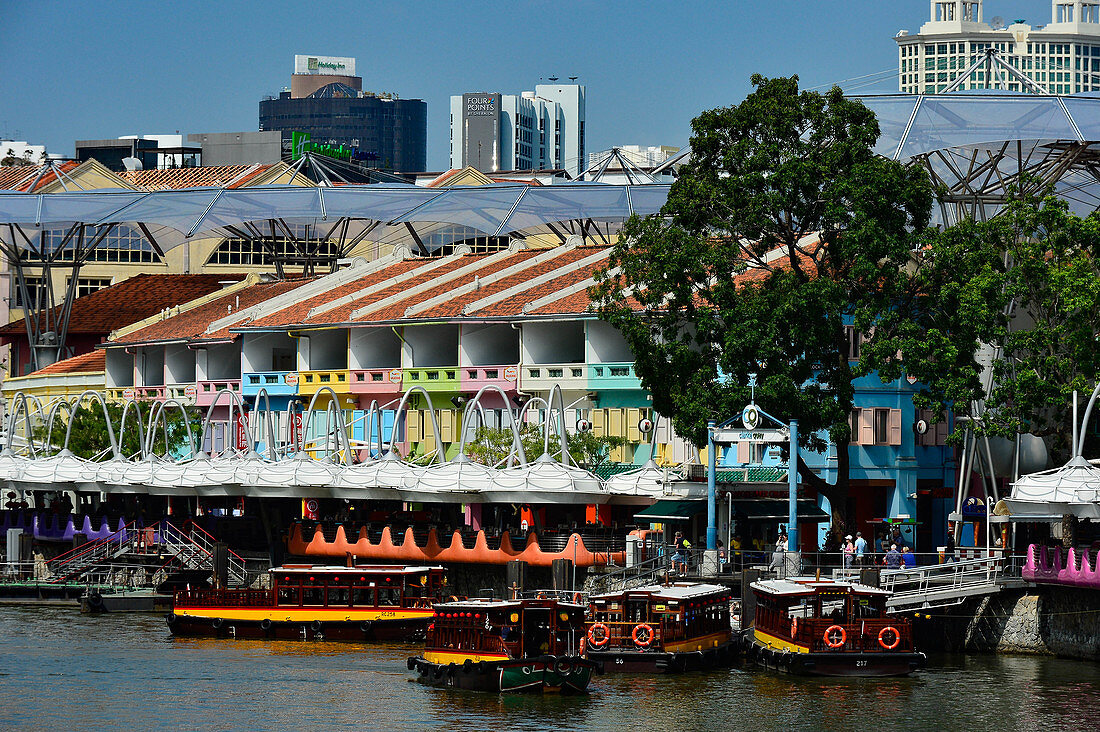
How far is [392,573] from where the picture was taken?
199 ft

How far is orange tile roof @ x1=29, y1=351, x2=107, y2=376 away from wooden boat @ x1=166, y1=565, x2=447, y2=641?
4829 centimetres

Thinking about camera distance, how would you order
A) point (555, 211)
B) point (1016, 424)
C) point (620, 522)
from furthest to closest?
point (555, 211)
point (620, 522)
point (1016, 424)

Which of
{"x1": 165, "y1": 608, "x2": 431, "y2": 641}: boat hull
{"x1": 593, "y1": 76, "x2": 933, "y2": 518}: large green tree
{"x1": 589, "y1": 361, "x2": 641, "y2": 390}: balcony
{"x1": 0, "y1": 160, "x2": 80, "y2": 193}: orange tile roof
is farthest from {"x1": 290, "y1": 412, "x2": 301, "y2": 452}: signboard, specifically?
{"x1": 0, "y1": 160, "x2": 80, "y2": 193}: orange tile roof

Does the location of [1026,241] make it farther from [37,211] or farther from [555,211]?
[37,211]

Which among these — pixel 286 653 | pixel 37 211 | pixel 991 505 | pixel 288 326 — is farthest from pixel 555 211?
pixel 286 653

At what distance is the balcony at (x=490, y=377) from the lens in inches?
3361

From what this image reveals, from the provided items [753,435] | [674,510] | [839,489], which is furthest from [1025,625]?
[674,510]

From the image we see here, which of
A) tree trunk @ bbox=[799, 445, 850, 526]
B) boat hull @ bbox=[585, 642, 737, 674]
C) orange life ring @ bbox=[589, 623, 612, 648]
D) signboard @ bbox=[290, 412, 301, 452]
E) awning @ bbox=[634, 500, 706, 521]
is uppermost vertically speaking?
signboard @ bbox=[290, 412, 301, 452]

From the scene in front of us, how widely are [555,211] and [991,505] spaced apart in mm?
37617

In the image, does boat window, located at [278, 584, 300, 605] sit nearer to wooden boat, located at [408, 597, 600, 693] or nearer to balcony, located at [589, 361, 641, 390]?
wooden boat, located at [408, 597, 600, 693]

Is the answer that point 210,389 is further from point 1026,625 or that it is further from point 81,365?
point 1026,625

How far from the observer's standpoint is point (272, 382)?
94.3 m

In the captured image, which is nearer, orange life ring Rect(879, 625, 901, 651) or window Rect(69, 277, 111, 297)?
orange life ring Rect(879, 625, 901, 651)

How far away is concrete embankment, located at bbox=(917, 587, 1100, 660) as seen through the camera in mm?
55156
